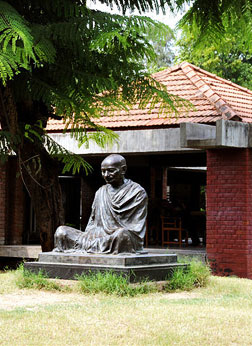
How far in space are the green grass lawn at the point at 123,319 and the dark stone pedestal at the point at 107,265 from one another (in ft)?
1.29

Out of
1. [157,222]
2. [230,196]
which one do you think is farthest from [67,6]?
[157,222]

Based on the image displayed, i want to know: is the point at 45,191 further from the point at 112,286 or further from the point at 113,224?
the point at 112,286

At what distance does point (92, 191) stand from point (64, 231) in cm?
1072

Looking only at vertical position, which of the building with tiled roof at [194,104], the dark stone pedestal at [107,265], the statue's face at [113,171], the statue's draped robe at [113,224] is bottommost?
the dark stone pedestal at [107,265]

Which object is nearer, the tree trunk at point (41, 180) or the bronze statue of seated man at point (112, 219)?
the bronze statue of seated man at point (112, 219)

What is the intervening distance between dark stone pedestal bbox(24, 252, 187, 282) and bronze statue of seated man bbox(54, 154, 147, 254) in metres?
0.22

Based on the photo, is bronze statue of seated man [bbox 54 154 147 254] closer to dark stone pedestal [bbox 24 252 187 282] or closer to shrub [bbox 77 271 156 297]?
dark stone pedestal [bbox 24 252 187 282]

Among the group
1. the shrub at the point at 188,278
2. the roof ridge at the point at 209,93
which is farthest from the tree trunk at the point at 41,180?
the roof ridge at the point at 209,93

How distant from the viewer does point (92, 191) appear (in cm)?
2088

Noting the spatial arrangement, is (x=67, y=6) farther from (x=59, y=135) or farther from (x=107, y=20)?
(x=59, y=135)

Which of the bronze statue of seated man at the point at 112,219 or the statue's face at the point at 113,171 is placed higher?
the statue's face at the point at 113,171

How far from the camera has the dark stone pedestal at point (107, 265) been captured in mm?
9172

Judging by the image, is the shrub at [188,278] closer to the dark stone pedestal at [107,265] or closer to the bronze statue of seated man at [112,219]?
the dark stone pedestal at [107,265]

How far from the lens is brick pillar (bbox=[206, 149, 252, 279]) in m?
13.6
